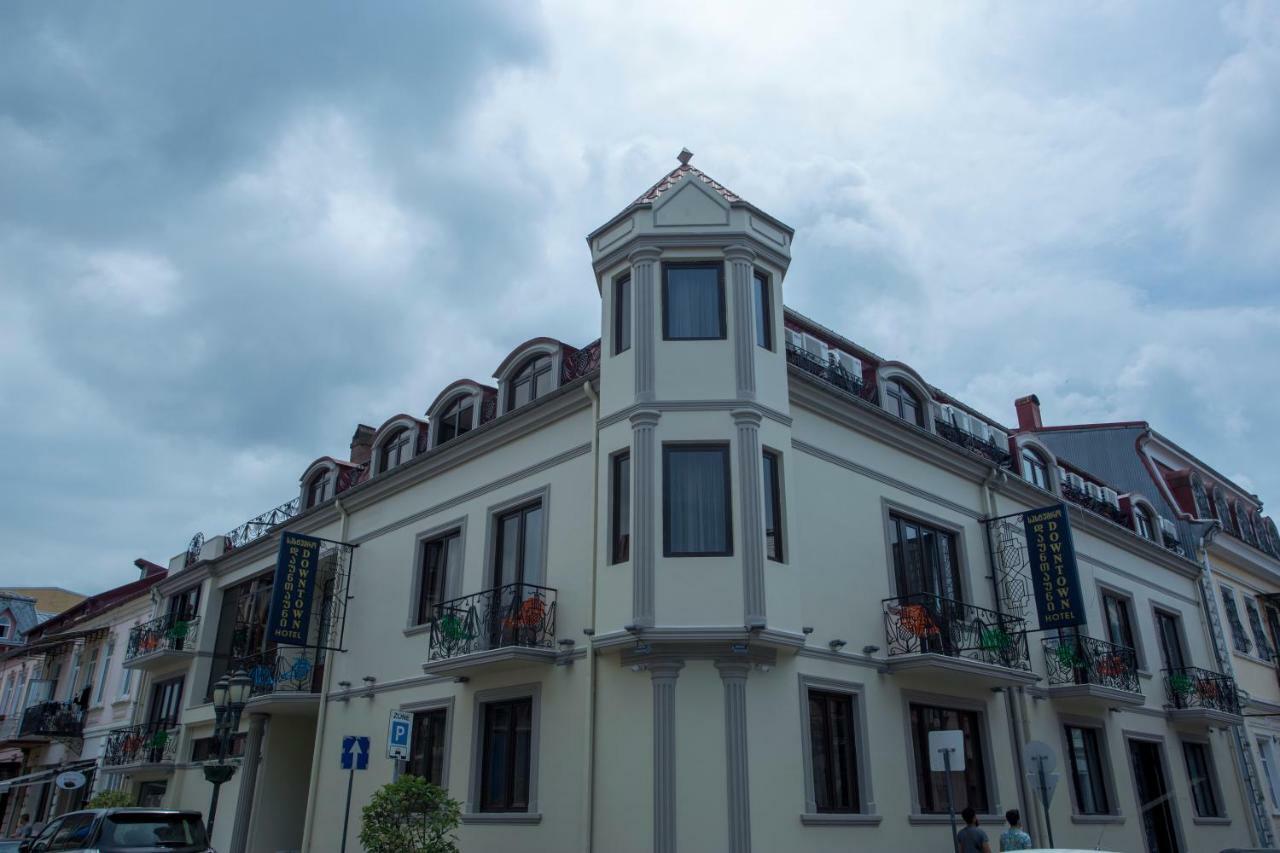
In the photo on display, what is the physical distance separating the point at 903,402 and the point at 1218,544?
14.5 meters

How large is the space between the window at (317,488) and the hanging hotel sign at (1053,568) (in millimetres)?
16828

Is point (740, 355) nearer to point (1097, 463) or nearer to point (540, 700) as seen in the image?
point (540, 700)

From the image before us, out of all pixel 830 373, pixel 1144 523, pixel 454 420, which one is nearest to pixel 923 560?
pixel 830 373

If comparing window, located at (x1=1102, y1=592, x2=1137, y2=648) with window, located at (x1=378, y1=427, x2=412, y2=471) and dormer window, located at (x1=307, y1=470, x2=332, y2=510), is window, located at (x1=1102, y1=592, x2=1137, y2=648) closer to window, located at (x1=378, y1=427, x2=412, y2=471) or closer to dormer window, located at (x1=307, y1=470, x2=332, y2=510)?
window, located at (x1=378, y1=427, x2=412, y2=471)

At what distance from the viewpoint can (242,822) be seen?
854 inches

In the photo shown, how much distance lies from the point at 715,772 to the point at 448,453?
30.3 feet

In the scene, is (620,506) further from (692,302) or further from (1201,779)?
(1201,779)

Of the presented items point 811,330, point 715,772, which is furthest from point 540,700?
point 811,330

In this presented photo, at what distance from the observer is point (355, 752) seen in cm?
1416

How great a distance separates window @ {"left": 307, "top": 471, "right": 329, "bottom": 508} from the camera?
2427 centimetres

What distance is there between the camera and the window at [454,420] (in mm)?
19688

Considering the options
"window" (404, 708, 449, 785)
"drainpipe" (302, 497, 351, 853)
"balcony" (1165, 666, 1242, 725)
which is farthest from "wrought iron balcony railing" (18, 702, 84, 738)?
"balcony" (1165, 666, 1242, 725)

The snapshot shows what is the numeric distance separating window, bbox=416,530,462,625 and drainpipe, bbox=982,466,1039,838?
10798mm

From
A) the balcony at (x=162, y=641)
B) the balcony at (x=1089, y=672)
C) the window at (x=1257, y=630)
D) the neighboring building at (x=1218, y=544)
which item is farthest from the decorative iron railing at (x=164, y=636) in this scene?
the window at (x=1257, y=630)
